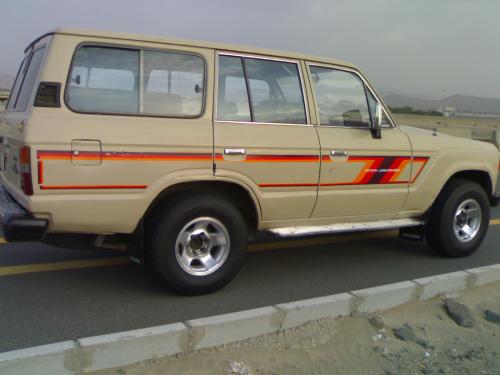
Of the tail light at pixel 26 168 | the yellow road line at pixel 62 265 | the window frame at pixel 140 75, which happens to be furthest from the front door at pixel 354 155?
the tail light at pixel 26 168

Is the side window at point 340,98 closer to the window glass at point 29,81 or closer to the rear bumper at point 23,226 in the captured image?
the window glass at point 29,81

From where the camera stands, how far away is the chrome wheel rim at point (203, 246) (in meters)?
4.23

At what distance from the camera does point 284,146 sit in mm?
4477

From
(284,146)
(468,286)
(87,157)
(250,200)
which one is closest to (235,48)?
(284,146)

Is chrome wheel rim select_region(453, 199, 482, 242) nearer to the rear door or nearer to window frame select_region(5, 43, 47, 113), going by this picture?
the rear door

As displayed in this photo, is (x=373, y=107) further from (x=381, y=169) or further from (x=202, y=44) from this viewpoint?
(x=202, y=44)

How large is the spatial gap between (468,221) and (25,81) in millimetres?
4757

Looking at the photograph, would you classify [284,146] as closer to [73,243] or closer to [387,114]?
[387,114]

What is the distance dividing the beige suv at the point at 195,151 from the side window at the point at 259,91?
0.4 inches

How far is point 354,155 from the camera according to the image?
4867mm

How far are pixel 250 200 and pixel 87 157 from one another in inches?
56.7

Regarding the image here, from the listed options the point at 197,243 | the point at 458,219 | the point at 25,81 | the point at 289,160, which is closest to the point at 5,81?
the point at 25,81

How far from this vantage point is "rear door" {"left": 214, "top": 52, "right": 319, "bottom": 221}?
4.28 meters

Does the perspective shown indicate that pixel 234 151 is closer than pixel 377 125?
Yes
